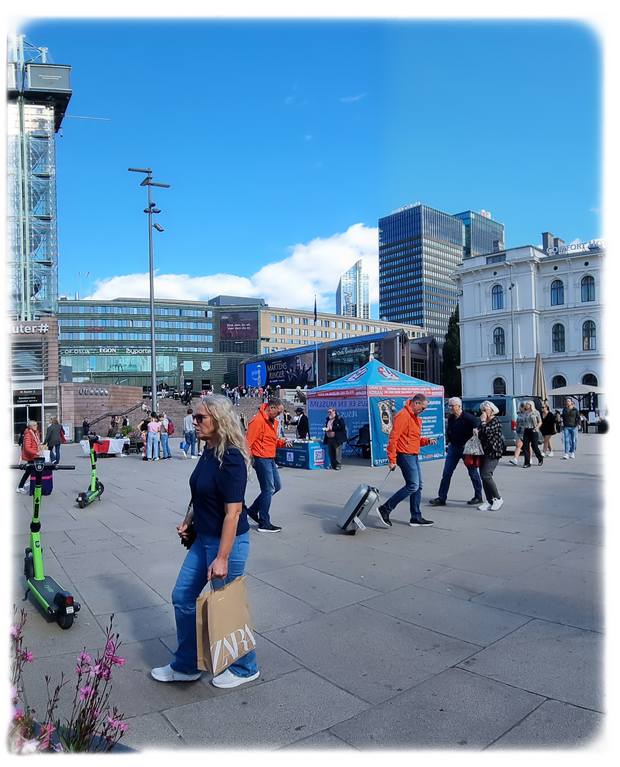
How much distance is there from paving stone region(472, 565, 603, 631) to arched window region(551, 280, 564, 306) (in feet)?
194

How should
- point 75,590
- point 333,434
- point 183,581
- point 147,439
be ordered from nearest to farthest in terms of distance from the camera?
point 183,581, point 75,590, point 333,434, point 147,439

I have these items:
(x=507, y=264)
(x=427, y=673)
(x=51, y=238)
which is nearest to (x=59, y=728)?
(x=427, y=673)

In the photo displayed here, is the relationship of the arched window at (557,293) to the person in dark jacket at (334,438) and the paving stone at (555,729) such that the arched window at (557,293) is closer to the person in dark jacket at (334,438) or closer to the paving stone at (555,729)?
the person in dark jacket at (334,438)

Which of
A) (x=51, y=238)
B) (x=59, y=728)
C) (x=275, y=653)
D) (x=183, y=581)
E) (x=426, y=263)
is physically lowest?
(x=275, y=653)

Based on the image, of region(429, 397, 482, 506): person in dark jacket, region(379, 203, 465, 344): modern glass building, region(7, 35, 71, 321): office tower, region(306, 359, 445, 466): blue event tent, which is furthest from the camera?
region(379, 203, 465, 344): modern glass building

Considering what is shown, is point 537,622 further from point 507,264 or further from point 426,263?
point 426,263

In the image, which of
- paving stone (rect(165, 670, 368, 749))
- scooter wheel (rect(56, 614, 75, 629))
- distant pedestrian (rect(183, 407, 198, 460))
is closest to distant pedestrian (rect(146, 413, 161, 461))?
distant pedestrian (rect(183, 407, 198, 460))

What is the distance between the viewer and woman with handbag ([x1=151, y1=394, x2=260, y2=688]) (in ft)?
10.6

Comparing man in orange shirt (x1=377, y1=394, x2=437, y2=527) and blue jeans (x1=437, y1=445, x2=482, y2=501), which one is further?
blue jeans (x1=437, y1=445, x2=482, y2=501)

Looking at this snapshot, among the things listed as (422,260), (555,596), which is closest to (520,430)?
(555,596)

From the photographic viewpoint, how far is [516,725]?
285 centimetres

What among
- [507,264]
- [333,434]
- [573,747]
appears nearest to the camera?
[573,747]

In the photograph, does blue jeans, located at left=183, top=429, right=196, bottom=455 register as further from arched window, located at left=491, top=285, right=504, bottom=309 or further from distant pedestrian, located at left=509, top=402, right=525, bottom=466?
arched window, located at left=491, top=285, right=504, bottom=309

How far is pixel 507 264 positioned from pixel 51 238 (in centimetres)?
5048
